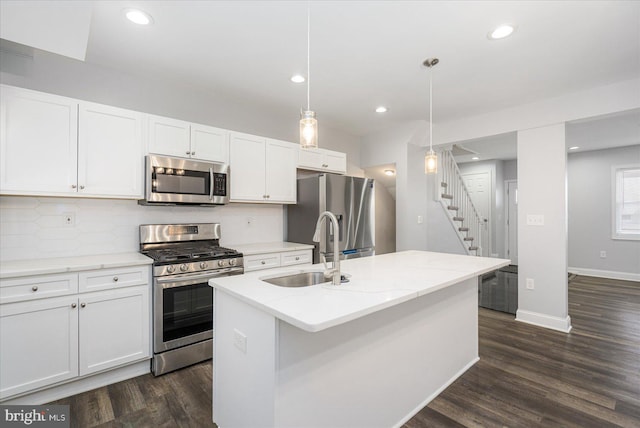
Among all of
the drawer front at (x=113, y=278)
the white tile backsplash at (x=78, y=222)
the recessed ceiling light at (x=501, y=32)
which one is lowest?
the drawer front at (x=113, y=278)

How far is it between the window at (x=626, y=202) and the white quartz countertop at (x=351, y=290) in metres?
5.51

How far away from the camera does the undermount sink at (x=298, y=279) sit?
6.15 ft

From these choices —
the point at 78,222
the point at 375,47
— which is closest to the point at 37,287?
the point at 78,222

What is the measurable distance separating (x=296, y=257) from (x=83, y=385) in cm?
203

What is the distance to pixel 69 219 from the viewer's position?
99.3 inches

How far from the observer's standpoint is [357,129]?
4.67m

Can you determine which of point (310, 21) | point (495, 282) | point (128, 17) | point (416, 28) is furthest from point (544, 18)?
point (495, 282)

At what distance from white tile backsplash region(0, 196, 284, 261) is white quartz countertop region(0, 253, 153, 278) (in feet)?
0.35

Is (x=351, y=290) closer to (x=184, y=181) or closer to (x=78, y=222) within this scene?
(x=184, y=181)

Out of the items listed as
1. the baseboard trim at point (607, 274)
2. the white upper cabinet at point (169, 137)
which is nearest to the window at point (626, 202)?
the baseboard trim at point (607, 274)

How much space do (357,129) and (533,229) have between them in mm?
2683

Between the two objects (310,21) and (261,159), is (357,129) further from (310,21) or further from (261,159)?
(310,21)

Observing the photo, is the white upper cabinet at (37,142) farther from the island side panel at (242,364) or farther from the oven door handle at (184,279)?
the island side panel at (242,364)

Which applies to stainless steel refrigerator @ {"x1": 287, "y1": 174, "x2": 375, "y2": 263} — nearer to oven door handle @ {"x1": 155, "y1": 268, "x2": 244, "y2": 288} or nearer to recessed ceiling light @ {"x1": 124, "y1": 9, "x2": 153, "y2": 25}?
oven door handle @ {"x1": 155, "y1": 268, "x2": 244, "y2": 288}
